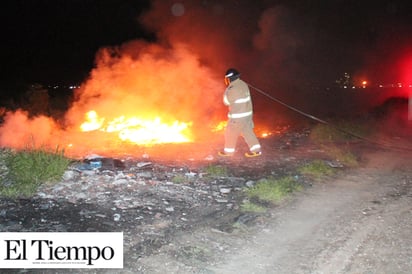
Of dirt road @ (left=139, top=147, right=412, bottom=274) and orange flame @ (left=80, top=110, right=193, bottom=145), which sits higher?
orange flame @ (left=80, top=110, right=193, bottom=145)

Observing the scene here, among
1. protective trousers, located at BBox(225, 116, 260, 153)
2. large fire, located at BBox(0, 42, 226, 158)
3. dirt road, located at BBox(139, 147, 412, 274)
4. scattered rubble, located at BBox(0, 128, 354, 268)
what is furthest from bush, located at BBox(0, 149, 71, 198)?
large fire, located at BBox(0, 42, 226, 158)

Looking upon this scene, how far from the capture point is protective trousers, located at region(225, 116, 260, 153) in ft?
24.8

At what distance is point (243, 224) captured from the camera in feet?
15.6

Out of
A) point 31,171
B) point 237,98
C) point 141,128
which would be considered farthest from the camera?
point 141,128

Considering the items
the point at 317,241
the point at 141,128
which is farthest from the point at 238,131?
the point at 317,241

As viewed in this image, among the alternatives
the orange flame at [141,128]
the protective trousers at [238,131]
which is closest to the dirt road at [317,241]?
the protective trousers at [238,131]

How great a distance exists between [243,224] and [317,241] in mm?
908

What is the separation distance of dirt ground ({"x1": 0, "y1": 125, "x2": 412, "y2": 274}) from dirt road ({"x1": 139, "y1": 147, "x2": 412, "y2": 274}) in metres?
0.01

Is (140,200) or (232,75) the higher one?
(232,75)

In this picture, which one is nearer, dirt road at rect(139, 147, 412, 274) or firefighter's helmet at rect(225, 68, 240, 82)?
dirt road at rect(139, 147, 412, 274)

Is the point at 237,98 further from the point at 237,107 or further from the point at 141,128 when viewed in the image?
the point at 141,128

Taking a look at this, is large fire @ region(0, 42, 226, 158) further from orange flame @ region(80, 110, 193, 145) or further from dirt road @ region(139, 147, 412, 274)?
dirt road @ region(139, 147, 412, 274)

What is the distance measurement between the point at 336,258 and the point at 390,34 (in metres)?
32.4

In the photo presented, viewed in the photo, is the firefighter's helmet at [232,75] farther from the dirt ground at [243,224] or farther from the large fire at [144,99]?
the large fire at [144,99]
